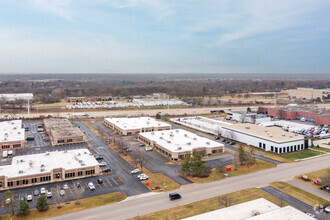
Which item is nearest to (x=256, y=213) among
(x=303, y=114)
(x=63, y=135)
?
(x=63, y=135)

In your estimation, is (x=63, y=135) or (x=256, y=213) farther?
(x=63, y=135)

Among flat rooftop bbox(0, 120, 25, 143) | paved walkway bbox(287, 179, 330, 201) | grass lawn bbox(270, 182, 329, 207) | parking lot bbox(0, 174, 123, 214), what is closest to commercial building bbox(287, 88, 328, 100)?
paved walkway bbox(287, 179, 330, 201)

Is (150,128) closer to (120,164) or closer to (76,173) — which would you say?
(120,164)

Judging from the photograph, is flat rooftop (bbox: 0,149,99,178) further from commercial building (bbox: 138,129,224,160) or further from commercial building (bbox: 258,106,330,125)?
commercial building (bbox: 258,106,330,125)

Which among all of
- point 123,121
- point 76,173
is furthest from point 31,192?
point 123,121

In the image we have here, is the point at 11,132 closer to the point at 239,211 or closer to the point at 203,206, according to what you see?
the point at 203,206

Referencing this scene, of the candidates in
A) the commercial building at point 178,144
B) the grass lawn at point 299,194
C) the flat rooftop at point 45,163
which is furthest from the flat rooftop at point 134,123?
the grass lawn at point 299,194
